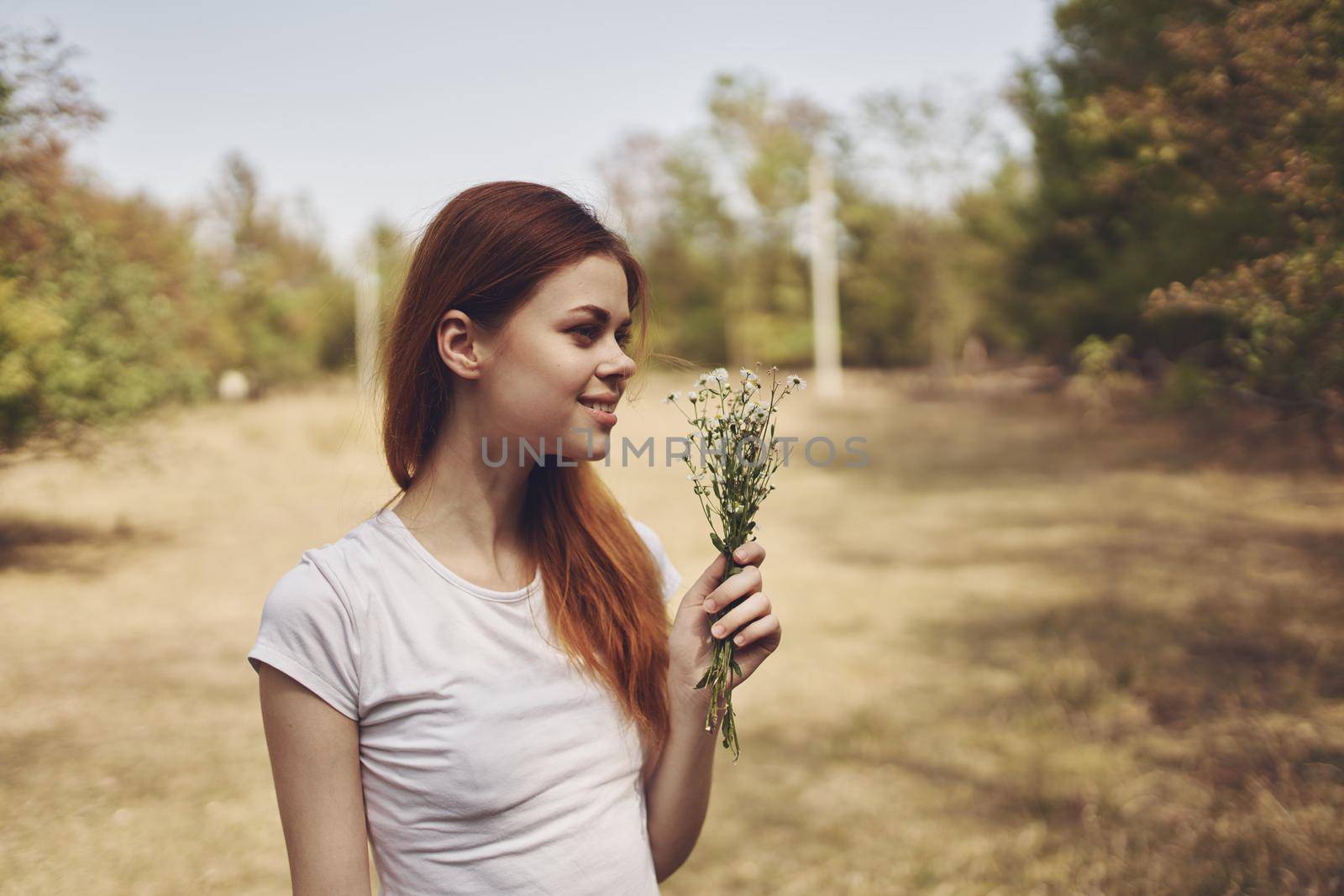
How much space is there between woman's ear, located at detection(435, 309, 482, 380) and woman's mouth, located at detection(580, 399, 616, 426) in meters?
0.17

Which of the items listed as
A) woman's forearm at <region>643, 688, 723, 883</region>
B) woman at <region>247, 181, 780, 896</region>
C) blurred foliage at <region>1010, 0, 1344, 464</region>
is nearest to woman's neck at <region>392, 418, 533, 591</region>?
woman at <region>247, 181, 780, 896</region>

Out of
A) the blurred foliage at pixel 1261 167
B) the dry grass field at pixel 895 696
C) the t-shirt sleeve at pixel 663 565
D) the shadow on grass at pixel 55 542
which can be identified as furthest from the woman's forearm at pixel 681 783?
the shadow on grass at pixel 55 542

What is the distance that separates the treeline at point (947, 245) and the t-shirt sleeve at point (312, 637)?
26.1 inches

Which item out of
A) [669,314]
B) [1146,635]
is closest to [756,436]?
[1146,635]

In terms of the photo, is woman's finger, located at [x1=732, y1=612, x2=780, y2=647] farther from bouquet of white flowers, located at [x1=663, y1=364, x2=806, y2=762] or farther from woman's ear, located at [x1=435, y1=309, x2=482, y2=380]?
woman's ear, located at [x1=435, y1=309, x2=482, y2=380]

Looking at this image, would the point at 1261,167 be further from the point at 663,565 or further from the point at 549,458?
the point at 549,458

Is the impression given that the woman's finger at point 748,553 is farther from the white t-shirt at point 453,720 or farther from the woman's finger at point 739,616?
the white t-shirt at point 453,720

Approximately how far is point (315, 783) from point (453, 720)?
19 cm

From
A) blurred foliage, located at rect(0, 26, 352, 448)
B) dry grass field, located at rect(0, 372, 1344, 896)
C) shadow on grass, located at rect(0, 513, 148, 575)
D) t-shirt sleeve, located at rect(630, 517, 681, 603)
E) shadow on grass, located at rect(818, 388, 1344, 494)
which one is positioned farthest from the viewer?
shadow on grass, located at rect(818, 388, 1344, 494)

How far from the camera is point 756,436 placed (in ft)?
4.98

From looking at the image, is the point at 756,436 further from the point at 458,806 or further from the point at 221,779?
the point at 221,779

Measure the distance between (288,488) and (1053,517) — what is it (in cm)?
1038

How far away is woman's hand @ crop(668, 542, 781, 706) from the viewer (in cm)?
142

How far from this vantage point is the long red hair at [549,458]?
1.48 metres
